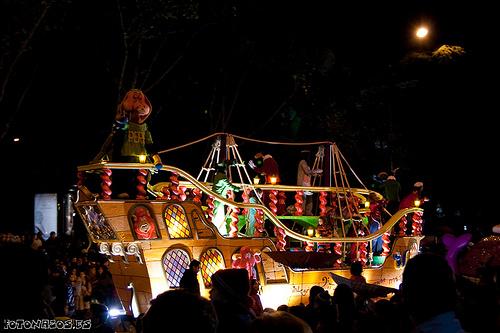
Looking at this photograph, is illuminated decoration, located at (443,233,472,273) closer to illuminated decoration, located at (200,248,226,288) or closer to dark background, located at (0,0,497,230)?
illuminated decoration, located at (200,248,226,288)

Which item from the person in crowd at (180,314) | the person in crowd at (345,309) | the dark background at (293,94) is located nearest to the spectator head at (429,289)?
the person in crowd at (180,314)

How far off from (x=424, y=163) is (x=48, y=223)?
12743 millimetres

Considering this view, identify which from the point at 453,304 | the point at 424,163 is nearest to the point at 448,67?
the point at 424,163

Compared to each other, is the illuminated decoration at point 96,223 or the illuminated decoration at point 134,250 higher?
the illuminated decoration at point 96,223

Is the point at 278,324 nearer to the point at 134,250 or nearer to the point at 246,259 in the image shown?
the point at 134,250

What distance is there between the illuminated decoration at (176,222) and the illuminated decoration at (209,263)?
1.39ft

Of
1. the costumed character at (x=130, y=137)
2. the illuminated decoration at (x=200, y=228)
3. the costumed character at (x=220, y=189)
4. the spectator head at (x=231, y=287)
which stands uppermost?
the costumed character at (x=130, y=137)

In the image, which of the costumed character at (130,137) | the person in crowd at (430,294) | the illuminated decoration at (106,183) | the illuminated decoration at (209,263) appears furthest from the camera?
the illuminated decoration at (209,263)

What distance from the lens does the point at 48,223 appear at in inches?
872

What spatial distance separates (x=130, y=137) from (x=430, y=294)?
8.20 m

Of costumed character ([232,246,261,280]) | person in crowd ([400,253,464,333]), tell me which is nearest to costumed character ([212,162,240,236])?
costumed character ([232,246,261,280])

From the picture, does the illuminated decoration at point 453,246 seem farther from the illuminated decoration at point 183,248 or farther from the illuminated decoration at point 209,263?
the illuminated decoration at point 209,263

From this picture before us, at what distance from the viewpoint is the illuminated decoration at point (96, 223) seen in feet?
34.5

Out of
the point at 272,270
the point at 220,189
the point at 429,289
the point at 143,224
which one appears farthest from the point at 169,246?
the point at 429,289
